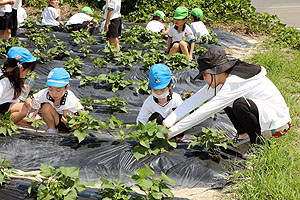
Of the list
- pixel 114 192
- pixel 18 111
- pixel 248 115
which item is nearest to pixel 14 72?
pixel 18 111

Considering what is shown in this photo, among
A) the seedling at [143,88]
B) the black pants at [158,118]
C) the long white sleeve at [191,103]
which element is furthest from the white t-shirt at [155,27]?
the long white sleeve at [191,103]

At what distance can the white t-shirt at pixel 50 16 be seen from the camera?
25.9ft

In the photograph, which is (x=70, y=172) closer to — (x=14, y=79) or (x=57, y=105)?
(x=57, y=105)

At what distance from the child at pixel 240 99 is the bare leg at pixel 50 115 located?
125 centimetres

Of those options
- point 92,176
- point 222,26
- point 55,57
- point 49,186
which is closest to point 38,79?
point 55,57

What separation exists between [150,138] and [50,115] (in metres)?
1.28

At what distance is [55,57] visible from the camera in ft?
19.6

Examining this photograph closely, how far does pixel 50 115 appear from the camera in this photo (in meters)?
3.69

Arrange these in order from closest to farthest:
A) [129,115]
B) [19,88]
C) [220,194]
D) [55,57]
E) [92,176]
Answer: [220,194], [92,176], [19,88], [129,115], [55,57]

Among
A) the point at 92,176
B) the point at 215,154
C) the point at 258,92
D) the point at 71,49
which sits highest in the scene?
the point at 258,92

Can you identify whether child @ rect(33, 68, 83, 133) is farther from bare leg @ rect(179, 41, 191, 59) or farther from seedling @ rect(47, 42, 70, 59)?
bare leg @ rect(179, 41, 191, 59)

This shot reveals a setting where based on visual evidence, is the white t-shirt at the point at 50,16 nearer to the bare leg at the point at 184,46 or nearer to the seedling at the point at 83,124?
the bare leg at the point at 184,46

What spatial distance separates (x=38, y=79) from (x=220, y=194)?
326 centimetres

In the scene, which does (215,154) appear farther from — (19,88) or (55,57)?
(55,57)
